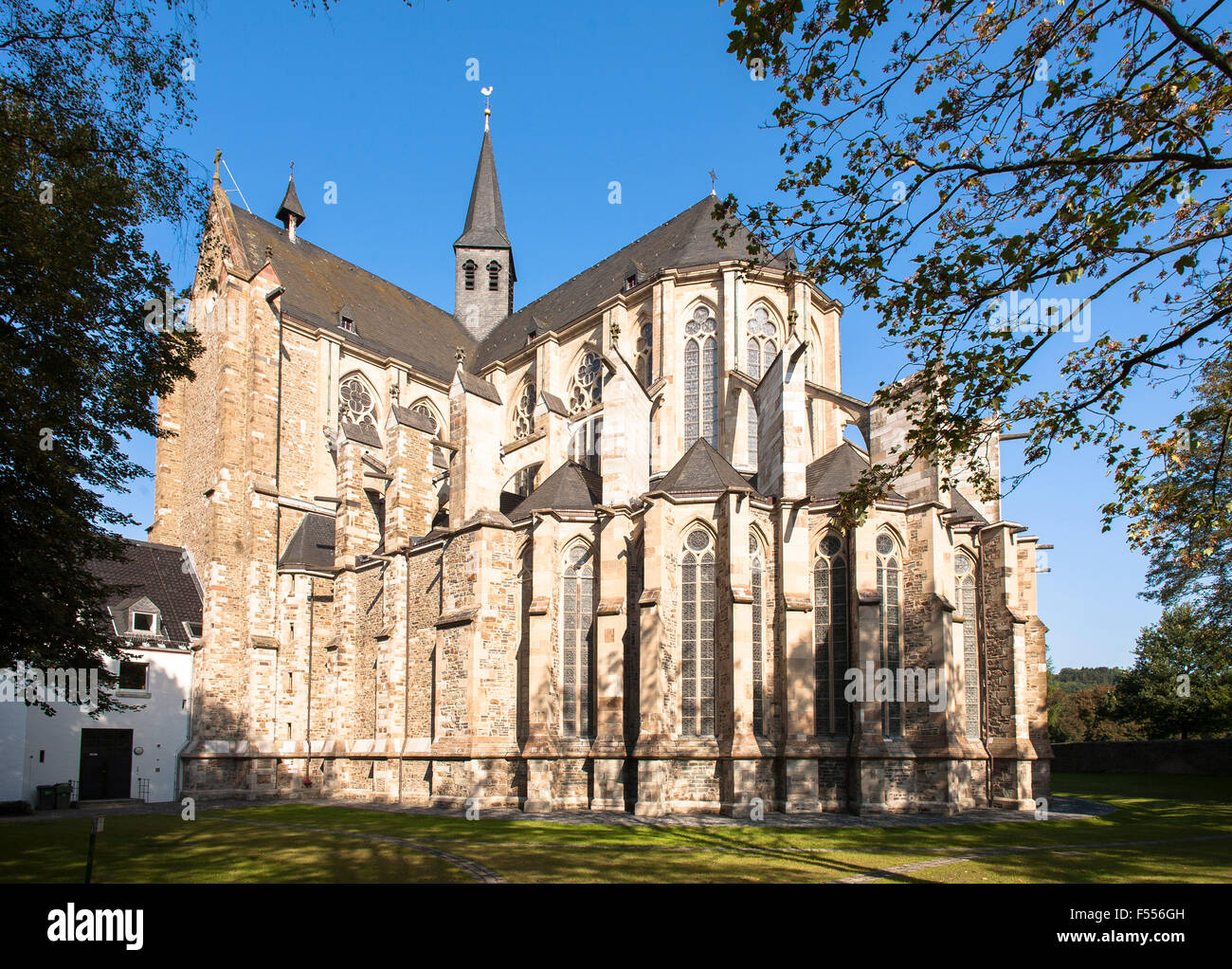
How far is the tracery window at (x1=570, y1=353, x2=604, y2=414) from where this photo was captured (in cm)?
3023

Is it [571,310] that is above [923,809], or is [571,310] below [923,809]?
above

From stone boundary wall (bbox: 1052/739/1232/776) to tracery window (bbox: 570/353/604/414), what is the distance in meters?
25.8

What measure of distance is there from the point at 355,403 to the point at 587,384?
884 cm

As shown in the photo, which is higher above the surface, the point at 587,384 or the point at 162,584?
the point at 587,384

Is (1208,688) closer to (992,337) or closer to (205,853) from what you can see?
(992,337)

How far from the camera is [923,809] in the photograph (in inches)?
712

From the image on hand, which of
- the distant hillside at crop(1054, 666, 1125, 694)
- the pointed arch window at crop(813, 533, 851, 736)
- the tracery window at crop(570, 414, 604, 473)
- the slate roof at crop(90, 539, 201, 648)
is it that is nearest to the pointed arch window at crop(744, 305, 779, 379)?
the tracery window at crop(570, 414, 604, 473)

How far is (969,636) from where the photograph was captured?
68.6 feet

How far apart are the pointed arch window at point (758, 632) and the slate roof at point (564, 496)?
4.14 metres

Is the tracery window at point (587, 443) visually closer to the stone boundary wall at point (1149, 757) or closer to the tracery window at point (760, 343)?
the tracery window at point (760, 343)

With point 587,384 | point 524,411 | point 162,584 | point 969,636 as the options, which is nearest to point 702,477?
point 969,636

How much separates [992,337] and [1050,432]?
117cm

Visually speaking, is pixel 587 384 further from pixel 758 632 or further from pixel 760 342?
pixel 758 632
